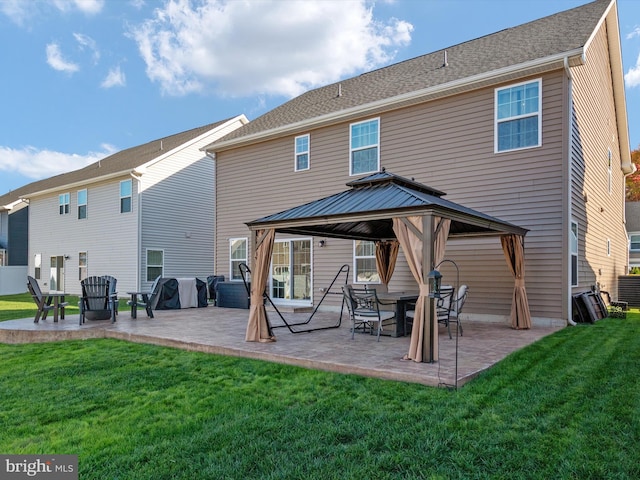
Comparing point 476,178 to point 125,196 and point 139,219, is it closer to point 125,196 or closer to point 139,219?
point 139,219

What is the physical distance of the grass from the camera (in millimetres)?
2756

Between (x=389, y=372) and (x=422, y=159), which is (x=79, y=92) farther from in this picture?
(x=389, y=372)

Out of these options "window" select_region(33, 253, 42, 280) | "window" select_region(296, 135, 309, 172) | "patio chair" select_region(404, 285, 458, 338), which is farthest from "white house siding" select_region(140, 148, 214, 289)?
"patio chair" select_region(404, 285, 458, 338)

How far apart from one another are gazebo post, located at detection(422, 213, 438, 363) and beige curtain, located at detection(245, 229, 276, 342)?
2.53 metres

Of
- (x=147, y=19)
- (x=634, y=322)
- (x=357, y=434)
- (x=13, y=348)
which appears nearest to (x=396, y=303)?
(x=357, y=434)

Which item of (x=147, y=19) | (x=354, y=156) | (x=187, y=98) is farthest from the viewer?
(x=187, y=98)

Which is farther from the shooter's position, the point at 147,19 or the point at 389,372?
the point at 147,19

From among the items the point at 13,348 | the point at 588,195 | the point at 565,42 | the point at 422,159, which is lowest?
the point at 13,348

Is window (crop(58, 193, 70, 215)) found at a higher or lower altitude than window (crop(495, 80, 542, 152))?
lower

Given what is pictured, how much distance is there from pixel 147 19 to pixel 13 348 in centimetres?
1204

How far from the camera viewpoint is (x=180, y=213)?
1794 centimetres

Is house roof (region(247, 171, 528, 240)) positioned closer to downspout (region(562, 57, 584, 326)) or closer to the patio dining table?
downspout (region(562, 57, 584, 326))

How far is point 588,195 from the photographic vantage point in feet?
33.3

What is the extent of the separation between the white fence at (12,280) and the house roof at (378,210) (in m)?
20.7
